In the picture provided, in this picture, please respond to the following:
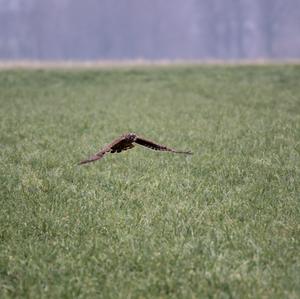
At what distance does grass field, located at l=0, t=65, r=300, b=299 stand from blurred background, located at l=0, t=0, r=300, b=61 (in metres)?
156

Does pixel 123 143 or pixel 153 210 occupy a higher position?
pixel 123 143

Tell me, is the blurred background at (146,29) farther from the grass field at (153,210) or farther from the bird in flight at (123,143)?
the bird in flight at (123,143)

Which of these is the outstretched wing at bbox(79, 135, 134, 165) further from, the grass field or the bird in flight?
the grass field

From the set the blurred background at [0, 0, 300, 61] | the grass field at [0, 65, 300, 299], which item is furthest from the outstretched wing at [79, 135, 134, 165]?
the blurred background at [0, 0, 300, 61]

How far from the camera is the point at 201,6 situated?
180m

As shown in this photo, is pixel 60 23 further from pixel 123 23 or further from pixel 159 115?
pixel 159 115

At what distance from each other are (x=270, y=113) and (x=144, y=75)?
19.2 m

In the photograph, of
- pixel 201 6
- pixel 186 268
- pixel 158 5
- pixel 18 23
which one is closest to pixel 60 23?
pixel 18 23

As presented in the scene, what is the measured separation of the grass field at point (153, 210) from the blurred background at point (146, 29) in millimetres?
156011

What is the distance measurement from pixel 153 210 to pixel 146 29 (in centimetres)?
17676

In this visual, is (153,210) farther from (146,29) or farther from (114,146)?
(146,29)

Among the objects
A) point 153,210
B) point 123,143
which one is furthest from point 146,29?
point 153,210

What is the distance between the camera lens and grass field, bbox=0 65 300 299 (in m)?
4.63

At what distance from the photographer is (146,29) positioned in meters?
177
